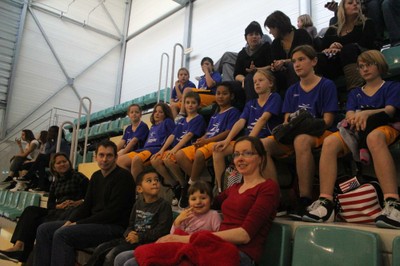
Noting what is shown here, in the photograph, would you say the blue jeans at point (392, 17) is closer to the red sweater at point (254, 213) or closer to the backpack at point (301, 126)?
the backpack at point (301, 126)

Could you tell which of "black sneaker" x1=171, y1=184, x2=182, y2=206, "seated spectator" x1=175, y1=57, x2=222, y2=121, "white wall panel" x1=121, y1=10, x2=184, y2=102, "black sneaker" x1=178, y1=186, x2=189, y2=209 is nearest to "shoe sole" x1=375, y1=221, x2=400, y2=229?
"black sneaker" x1=178, y1=186, x2=189, y2=209

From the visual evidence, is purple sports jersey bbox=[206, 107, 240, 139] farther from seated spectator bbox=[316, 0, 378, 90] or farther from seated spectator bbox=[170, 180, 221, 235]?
seated spectator bbox=[170, 180, 221, 235]

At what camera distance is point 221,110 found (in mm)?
2975

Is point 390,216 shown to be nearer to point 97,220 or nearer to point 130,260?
point 130,260

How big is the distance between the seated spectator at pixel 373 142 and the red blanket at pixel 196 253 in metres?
0.46

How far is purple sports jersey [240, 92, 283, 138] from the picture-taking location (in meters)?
2.41

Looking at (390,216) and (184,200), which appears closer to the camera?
(390,216)

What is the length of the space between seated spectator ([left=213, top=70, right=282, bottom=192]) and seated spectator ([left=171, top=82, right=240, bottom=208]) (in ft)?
0.61

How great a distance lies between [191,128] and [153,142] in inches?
20.3

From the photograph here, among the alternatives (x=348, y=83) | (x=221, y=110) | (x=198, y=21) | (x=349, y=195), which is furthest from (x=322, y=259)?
(x=198, y=21)

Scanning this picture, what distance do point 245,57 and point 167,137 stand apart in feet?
3.49

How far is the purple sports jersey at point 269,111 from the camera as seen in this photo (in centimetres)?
Result: 241

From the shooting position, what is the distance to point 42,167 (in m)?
5.20

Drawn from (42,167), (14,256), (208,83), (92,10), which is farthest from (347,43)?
(92,10)
